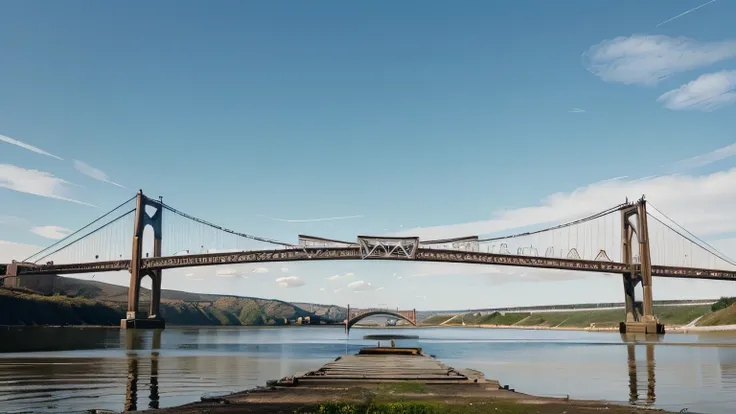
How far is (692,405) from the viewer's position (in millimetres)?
22625

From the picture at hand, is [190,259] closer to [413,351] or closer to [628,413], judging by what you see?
[413,351]

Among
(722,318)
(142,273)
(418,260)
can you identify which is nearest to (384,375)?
(418,260)

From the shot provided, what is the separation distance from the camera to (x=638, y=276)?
11356cm

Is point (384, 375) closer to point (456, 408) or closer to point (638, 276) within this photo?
point (456, 408)

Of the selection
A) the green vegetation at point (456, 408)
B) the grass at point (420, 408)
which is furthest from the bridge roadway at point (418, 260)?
the grass at point (420, 408)

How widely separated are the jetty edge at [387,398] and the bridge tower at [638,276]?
298ft

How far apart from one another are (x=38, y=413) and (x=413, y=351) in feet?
111

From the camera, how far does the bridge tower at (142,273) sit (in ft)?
415

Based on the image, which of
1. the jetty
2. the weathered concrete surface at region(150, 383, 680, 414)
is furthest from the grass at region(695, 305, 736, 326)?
the weathered concrete surface at region(150, 383, 680, 414)

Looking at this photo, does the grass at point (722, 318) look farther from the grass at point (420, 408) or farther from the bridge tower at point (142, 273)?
the grass at point (420, 408)

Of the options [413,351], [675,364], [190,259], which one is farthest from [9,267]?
[675,364]

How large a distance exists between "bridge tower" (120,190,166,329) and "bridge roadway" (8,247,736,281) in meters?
2.23

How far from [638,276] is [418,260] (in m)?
39.4

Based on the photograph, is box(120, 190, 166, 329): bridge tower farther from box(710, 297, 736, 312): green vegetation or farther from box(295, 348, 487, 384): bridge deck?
box(710, 297, 736, 312): green vegetation
